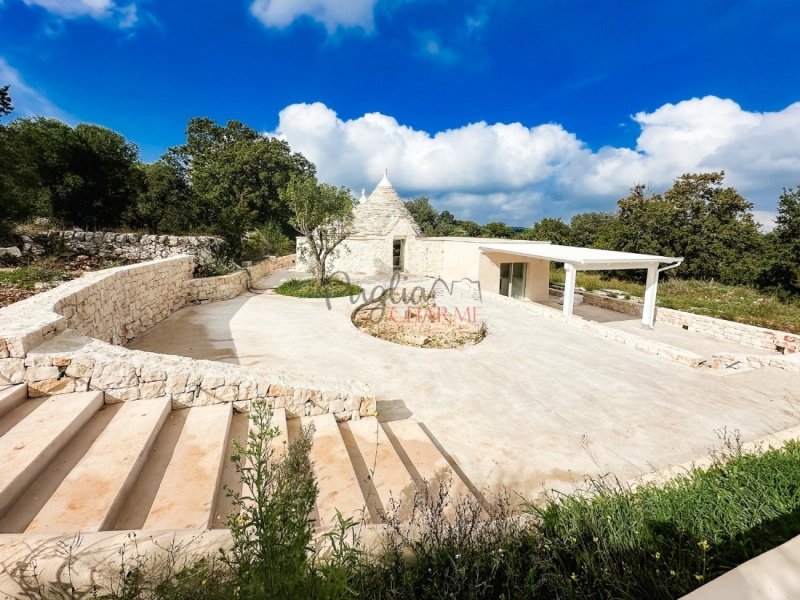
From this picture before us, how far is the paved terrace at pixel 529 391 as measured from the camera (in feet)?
14.2

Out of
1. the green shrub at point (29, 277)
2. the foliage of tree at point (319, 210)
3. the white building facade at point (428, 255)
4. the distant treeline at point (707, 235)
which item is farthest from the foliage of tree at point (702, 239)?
the green shrub at point (29, 277)

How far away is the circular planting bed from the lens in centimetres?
929

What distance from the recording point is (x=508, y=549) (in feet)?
7.50

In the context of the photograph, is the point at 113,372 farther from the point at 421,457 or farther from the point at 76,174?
the point at 76,174

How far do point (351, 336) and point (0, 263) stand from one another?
29.4 feet

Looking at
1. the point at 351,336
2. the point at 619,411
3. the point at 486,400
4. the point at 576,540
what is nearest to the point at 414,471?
the point at 576,540

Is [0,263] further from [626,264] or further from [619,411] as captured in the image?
[626,264]

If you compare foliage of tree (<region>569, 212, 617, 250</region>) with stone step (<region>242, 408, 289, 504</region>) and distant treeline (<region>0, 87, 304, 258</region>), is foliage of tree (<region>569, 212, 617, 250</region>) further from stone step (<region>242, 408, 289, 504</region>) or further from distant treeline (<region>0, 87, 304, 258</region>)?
stone step (<region>242, 408, 289, 504</region>)

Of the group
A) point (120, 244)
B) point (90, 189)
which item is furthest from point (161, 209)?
point (120, 244)

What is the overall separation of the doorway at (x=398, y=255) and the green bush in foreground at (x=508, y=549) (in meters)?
18.4

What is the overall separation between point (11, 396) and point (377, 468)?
3547mm

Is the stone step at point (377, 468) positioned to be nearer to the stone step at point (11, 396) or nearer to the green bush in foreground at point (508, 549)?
the green bush in foreground at point (508, 549)

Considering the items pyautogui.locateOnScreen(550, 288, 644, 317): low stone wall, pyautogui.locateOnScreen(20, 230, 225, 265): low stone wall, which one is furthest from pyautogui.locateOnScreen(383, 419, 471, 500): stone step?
pyautogui.locateOnScreen(550, 288, 644, 317): low stone wall

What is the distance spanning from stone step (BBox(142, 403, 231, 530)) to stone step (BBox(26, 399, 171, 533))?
0.79 feet
